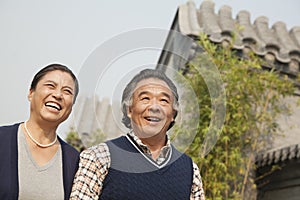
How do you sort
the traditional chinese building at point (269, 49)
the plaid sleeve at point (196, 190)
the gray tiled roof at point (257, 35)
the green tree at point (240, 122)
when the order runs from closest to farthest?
1. the plaid sleeve at point (196, 190)
2. the green tree at point (240, 122)
3. the traditional chinese building at point (269, 49)
4. the gray tiled roof at point (257, 35)

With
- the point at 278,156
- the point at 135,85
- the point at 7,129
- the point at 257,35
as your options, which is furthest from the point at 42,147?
the point at 257,35

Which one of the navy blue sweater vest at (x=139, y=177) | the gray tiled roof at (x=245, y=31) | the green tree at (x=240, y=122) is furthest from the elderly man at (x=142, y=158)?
the gray tiled roof at (x=245, y=31)

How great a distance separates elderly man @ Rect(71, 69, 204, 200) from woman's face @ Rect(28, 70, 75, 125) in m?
0.16

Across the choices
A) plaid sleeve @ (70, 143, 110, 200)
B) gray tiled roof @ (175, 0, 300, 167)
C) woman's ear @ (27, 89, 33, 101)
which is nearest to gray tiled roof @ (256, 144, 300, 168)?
gray tiled roof @ (175, 0, 300, 167)

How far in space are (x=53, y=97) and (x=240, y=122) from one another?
3.03 meters

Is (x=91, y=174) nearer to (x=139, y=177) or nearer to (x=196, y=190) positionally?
(x=139, y=177)

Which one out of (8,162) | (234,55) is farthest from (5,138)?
(234,55)

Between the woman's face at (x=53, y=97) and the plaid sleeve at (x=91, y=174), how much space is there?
0.52 feet

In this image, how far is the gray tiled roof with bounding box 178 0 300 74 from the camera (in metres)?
4.91

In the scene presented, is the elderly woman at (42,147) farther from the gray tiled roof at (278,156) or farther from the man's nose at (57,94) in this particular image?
the gray tiled roof at (278,156)

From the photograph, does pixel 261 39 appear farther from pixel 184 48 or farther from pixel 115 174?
pixel 115 174

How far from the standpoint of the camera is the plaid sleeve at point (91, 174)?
129cm

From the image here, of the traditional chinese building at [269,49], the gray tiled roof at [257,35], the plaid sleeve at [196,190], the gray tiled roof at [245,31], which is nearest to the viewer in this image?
the plaid sleeve at [196,190]

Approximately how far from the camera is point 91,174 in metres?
1.31
